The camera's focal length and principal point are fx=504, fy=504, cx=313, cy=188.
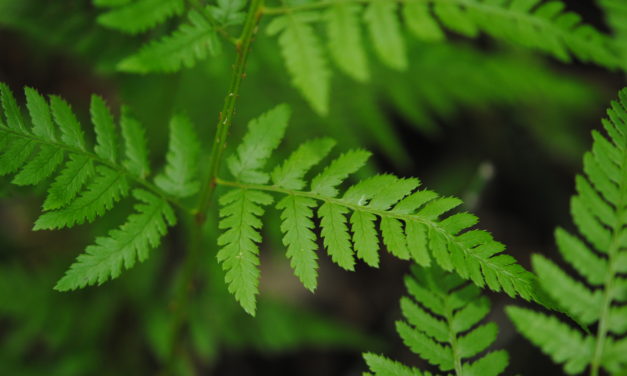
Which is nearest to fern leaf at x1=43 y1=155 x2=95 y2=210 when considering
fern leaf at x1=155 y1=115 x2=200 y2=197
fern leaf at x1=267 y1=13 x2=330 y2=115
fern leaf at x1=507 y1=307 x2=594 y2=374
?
fern leaf at x1=155 y1=115 x2=200 y2=197

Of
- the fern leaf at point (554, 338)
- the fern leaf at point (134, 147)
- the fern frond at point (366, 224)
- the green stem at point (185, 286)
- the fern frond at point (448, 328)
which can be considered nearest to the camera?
the fern leaf at point (554, 338)

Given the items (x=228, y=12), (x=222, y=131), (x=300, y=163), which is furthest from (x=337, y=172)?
Result: (x=228, y=12)

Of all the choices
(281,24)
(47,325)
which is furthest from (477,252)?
(47,325)

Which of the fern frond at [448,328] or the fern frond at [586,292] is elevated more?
the fern frond at [586,292]

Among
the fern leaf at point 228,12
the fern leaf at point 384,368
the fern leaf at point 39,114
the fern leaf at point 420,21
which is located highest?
the fern leaf at point 228,12

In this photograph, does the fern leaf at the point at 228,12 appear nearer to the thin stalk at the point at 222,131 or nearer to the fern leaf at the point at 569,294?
the thin stalk at the point at 222,131

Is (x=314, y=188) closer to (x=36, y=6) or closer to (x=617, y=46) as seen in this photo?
(x=617, y=46)

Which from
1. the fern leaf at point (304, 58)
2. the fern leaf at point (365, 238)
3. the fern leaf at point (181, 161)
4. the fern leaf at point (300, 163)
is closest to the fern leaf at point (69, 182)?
the fern leaf at point (181, 161)

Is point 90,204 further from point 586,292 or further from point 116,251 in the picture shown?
point 586,292
